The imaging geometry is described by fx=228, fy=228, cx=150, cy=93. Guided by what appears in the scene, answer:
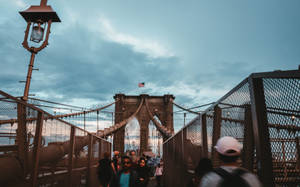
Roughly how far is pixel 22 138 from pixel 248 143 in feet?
6.99

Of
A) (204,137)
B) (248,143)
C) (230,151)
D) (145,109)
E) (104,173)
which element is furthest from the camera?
(145,109)

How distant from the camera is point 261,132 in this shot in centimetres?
160

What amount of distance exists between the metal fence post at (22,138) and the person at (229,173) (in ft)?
6.21

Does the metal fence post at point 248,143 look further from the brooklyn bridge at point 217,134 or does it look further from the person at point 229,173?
the person at point 229,173

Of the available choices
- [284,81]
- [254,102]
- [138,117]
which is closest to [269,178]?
[254,102]

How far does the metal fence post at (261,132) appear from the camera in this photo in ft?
4.99

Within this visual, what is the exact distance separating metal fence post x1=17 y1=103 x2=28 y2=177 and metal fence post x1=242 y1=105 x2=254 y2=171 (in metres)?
2.08

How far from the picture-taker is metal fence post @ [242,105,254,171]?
1727 millimetres

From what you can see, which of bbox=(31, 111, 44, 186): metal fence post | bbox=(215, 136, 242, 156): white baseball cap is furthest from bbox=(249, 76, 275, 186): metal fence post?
bbox=(31, 111, 44, 186): metal fence post

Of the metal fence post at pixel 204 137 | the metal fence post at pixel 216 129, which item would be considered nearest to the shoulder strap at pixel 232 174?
the metal fence post at pixel 216 129

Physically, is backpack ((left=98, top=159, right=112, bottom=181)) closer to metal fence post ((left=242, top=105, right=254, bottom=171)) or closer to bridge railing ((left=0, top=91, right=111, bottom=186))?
bridge railing ((left=0, top=91, right=111, bottom=186))

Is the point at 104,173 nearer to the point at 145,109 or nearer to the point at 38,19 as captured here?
the point at 38,19

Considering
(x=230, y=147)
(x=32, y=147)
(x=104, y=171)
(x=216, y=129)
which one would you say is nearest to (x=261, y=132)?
(x=230, y=147)

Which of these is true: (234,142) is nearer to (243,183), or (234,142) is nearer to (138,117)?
(243,183)
